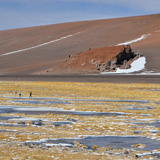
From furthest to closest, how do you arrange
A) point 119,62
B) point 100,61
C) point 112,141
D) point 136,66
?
point 119,62 → point 100,61 → point 136,66 → point 112,141

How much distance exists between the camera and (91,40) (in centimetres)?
15188

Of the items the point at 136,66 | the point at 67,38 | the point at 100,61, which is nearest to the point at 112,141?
the point at 136,66

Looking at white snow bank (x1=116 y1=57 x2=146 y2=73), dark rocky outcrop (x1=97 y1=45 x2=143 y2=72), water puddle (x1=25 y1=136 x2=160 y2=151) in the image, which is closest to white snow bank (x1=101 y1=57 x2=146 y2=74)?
white snow bank (x1=116 y1=57 x2=146 y2=73)

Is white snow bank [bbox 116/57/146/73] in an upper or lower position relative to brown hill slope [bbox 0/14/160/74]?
lower

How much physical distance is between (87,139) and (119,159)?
10.1 feet

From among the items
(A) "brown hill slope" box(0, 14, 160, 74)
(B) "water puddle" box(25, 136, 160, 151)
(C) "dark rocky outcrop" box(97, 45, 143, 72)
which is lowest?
(B) "water puddle" box(25, 136, 160, 151)

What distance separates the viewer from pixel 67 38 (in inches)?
6344

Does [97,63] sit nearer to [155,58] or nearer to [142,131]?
[155,58]

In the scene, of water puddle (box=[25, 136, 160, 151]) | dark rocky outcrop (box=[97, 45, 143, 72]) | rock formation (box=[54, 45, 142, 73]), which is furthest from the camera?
rock formation (box=[54, 45, 142, 73])

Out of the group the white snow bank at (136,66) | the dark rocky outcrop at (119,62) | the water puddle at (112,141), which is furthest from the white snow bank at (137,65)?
the water puddle at (112,141)

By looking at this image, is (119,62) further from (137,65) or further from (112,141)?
(112,141)

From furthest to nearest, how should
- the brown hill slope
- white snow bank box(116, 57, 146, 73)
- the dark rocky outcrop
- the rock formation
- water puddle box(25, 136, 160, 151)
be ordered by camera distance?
1. the brown hill slope
2. the rock formation
3. the dark rocky outcrop
4. white snow bank box(116, 57, 146, 73)
5. water puddle box(25, 136, 160, 151)

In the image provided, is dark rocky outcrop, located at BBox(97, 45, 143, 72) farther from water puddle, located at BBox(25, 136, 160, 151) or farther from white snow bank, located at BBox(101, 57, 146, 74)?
water puddle, located at BBox(25, 136, 160, 151)

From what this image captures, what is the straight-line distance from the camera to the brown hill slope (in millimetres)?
138750
